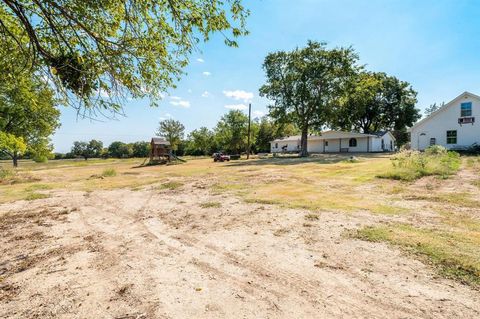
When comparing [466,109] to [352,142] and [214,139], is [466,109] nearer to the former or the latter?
[352,142]

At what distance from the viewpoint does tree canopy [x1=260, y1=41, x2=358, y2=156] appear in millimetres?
36750

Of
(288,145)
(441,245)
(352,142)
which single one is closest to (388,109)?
(352,142)

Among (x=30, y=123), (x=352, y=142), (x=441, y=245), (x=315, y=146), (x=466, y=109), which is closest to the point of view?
(x=441, y=245)

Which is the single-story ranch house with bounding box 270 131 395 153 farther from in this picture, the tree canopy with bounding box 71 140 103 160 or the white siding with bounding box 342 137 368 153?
the tree canopy with bounding box 71 140 103 160

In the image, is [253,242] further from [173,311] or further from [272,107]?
[272,107]

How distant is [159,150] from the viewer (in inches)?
1465

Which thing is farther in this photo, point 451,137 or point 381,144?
point 381,144

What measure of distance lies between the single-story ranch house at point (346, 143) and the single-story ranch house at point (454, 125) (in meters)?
13.6

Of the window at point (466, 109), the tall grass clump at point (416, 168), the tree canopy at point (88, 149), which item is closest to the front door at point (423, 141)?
the window at point (466, 109)

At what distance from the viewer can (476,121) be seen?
28.4 metres

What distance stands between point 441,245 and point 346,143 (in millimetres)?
46510

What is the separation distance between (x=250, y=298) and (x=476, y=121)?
35249 mm

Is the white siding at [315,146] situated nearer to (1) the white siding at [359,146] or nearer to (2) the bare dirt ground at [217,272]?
(1) the white siding at [359,146]

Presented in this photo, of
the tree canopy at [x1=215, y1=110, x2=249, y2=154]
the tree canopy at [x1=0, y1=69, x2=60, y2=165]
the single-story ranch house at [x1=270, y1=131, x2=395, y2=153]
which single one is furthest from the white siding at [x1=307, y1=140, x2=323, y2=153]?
the tree canopy at [x1=0, y1=69, x2=60, y2=165]
